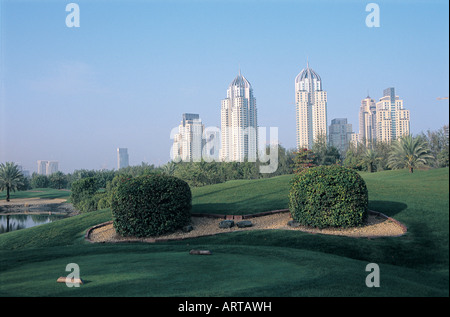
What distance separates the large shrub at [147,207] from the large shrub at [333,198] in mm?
4382

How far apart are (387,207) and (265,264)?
7343mm

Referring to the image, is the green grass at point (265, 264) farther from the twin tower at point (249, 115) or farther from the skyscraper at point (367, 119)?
the skyscraper at point (367, 119)

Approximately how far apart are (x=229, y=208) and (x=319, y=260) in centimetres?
798

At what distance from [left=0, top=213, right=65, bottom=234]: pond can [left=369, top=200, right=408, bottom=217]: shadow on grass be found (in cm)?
2495

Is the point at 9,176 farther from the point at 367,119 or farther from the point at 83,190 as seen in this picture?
the point at 367,119

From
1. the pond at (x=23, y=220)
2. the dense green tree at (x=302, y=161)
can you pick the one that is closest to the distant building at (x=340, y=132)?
the dense green tree at (x=302, y=161)

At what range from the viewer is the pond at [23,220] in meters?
26.5

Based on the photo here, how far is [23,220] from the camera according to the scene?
29484mm

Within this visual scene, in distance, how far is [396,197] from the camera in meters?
13.6

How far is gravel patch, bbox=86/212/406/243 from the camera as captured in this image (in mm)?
10062
